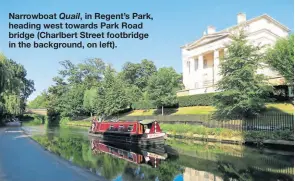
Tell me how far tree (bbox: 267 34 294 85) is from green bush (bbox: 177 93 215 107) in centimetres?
979

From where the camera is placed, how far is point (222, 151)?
17.7 meters

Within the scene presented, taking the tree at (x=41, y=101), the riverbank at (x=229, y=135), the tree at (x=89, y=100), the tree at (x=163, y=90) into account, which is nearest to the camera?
the riverbank at (x=229, y=135)

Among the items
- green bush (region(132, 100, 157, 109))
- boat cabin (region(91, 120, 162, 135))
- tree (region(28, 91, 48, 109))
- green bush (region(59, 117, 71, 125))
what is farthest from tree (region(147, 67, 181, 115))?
tree (region(28, 91, 48, 109))

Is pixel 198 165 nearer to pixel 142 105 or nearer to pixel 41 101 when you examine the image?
pixel 142 105

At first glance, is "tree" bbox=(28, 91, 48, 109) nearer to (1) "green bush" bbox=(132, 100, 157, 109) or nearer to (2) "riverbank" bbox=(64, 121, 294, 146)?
(1) "green bush" bbox=(132, 100, 157, 109)

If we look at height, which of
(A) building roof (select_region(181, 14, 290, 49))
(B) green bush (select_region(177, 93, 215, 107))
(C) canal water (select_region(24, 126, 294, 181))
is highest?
(A) building roof (select_region(181, 14, 290, 49))

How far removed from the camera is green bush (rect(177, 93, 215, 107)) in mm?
36781

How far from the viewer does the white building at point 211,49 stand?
42.7 meters

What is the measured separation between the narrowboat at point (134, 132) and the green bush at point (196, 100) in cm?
1355

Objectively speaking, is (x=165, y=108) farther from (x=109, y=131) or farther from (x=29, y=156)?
(x=29, y=156)

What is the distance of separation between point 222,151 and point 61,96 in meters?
61.0

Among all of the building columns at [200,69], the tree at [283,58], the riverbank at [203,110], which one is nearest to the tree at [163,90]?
the riverbank at [203,110]

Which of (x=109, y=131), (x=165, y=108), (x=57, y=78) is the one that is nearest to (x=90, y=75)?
(x=57, y=78)

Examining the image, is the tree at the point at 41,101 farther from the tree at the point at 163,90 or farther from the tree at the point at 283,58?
the tree at the point at 283,58
